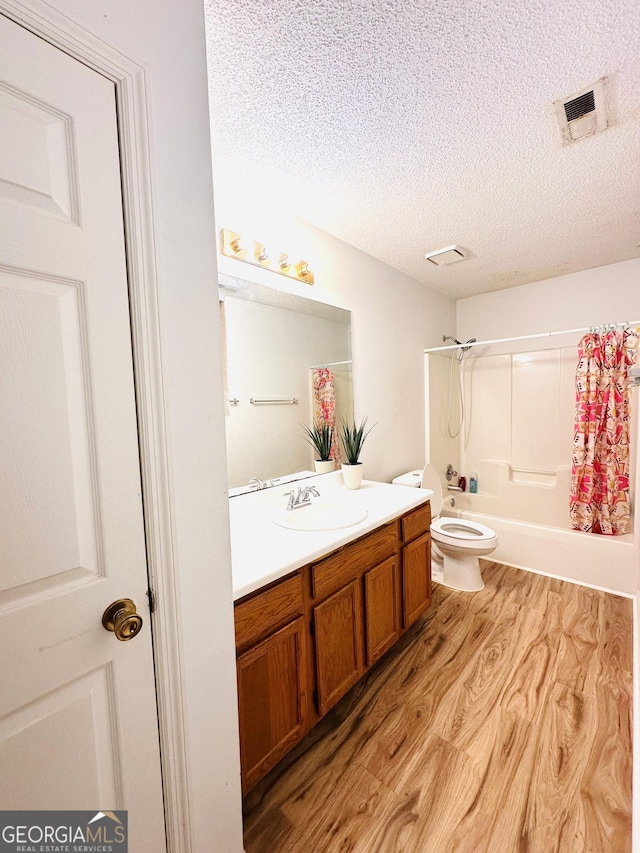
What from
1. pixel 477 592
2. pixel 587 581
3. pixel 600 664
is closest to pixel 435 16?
pixel 600 664

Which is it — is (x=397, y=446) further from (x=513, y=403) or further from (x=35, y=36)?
(x=35, y=36)

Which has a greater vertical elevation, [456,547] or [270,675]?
[270,675]

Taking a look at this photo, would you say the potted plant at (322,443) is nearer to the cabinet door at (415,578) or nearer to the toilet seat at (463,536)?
the cabinet door at (415,578)

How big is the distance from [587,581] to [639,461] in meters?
1.19

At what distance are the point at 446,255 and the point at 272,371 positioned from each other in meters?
1.53

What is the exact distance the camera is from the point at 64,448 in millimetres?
622

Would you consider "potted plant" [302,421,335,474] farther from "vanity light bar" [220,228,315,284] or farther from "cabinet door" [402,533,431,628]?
"vanity light bar" [220,228,315,284]

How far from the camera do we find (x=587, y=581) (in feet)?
8.09

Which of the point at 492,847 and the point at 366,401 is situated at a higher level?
the point at 366,401

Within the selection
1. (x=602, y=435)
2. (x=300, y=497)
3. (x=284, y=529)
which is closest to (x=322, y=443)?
(x=300, y=497)

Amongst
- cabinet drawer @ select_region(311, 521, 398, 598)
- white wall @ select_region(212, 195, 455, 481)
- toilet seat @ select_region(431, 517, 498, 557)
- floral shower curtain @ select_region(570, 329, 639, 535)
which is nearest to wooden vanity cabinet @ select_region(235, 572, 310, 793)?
cabinet drawer @ select_region(311, 521, 398, 598)

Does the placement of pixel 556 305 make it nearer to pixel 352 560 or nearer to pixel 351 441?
pixel 351 441

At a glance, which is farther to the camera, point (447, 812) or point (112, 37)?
point (447, 812)

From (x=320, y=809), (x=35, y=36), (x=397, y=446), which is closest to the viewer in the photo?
(x=35, y=36)
